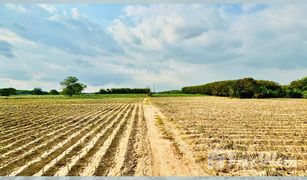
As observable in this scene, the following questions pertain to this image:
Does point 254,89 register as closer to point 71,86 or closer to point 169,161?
point 71,86

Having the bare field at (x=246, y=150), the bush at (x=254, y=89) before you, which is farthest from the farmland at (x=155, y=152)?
the bush at (x=254, y=89)

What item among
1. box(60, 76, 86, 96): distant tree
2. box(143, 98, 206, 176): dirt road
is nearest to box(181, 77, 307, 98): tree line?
box(60, 76, 86, 96): distant tree

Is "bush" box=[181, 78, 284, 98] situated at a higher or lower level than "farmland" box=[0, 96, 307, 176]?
higher

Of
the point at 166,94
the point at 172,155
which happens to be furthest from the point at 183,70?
the point at 166,94

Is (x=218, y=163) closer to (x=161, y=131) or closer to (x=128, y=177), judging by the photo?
(x=128, y=177)

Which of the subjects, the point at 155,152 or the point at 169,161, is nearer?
the point at 169,161

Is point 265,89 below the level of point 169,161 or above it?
above

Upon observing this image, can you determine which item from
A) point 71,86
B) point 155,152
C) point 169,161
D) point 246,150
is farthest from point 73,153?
point 71,86

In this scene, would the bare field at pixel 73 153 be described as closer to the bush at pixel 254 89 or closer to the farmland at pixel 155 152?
the farmland at pixel 155 152

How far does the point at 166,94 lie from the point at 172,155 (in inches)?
1791

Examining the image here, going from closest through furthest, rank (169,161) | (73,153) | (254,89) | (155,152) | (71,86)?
(169,161)
(73,153)
(155,152)
(71,86)
(254,89)

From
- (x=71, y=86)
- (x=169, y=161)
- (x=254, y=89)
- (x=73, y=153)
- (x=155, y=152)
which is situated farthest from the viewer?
(x=254, y=89)

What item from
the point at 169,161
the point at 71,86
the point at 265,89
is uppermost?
the point at 265,89

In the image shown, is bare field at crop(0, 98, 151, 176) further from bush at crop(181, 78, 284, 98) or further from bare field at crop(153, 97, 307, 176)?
bush at crop(181, 78, 284, 98)
